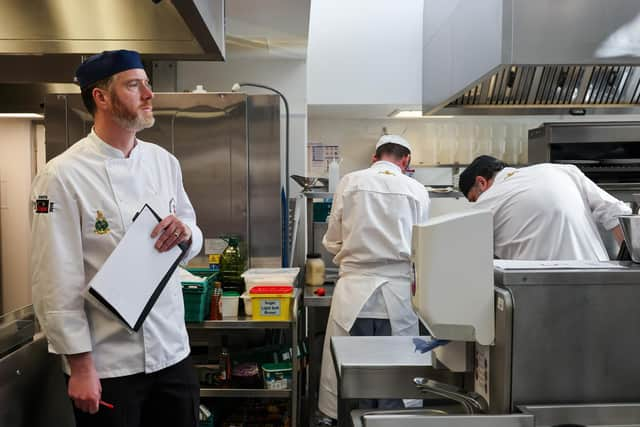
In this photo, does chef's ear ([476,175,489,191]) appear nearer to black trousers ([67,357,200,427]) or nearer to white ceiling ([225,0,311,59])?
white ceiling ([225,0,311,59])

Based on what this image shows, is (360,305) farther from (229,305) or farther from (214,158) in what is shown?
(214,158)

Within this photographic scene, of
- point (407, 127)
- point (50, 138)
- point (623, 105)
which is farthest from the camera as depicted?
point (407, 127)

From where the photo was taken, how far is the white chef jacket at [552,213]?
7.02ft

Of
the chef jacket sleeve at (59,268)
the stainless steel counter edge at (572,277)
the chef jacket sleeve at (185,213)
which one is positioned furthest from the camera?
the chef jacket sleeve at (185,213)

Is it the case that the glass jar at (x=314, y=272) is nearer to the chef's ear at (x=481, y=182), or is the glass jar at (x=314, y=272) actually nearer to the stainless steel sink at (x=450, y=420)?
the chef's ear at (x=481, y=182)

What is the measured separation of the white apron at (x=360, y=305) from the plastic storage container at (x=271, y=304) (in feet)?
1.08

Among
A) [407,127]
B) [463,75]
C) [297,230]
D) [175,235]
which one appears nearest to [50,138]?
[297,230]

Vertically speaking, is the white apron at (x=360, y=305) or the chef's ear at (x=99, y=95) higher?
the chef's ear at (x=99, y=95)

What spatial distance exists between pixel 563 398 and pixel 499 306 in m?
0.22

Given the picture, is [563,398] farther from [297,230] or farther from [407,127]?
[407,127]

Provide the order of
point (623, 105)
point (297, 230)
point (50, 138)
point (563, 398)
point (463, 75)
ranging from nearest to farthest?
point (563, 398) → point (463, 75) → point (623, 105) → point (50, 138) → point (297, 230)

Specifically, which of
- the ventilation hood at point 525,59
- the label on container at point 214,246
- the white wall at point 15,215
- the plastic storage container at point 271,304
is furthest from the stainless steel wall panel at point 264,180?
the white wall at point 15,215

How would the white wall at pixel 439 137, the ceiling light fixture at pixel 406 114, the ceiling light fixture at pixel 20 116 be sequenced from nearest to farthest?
the ceiling light fixture at pixel 20 116 < the ceiling light fixture at pixel 406 114 < the white wall at pixel 439 137

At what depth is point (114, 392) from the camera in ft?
4.58
